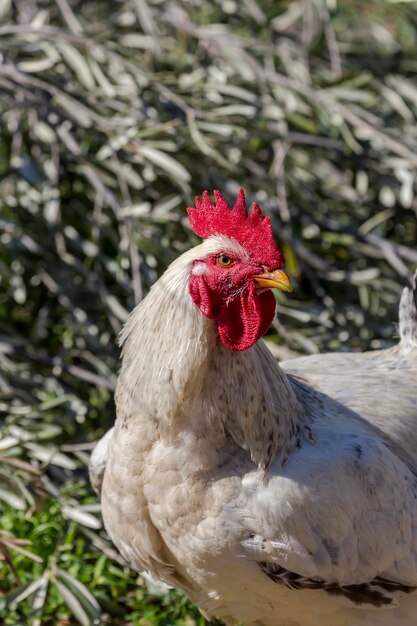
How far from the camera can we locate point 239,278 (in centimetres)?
275

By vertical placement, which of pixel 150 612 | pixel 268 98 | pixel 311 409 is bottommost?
pixel 150 612

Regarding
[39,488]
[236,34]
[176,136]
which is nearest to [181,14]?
[236,34]

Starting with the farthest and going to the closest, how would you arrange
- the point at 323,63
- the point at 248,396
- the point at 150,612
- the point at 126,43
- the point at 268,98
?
the point at 323,63 → the point at 126,43 → the point at 268,98 → the point at 150,612 → the point at 248,396

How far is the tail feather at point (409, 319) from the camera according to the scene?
3.70m

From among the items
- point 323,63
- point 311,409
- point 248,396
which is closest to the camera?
point 248,396

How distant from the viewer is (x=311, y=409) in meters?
3.13

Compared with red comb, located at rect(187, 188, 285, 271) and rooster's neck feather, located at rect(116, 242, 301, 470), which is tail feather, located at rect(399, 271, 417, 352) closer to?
rooster's neck feather, located at rect(116, 242, 301, 470)

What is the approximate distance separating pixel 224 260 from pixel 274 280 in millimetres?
162

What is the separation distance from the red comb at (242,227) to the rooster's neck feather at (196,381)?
10 cm

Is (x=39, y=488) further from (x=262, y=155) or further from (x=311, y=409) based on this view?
(x=262, y=155)

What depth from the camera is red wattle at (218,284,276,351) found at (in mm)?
2725

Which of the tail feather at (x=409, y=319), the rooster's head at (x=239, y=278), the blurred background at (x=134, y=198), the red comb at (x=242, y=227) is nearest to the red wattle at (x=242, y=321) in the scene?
the rooster's head at (x=239, y=278)

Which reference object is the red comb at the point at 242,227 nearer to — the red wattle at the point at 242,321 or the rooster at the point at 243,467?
the rooster at the point at 243,467

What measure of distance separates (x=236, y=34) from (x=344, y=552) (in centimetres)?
386
